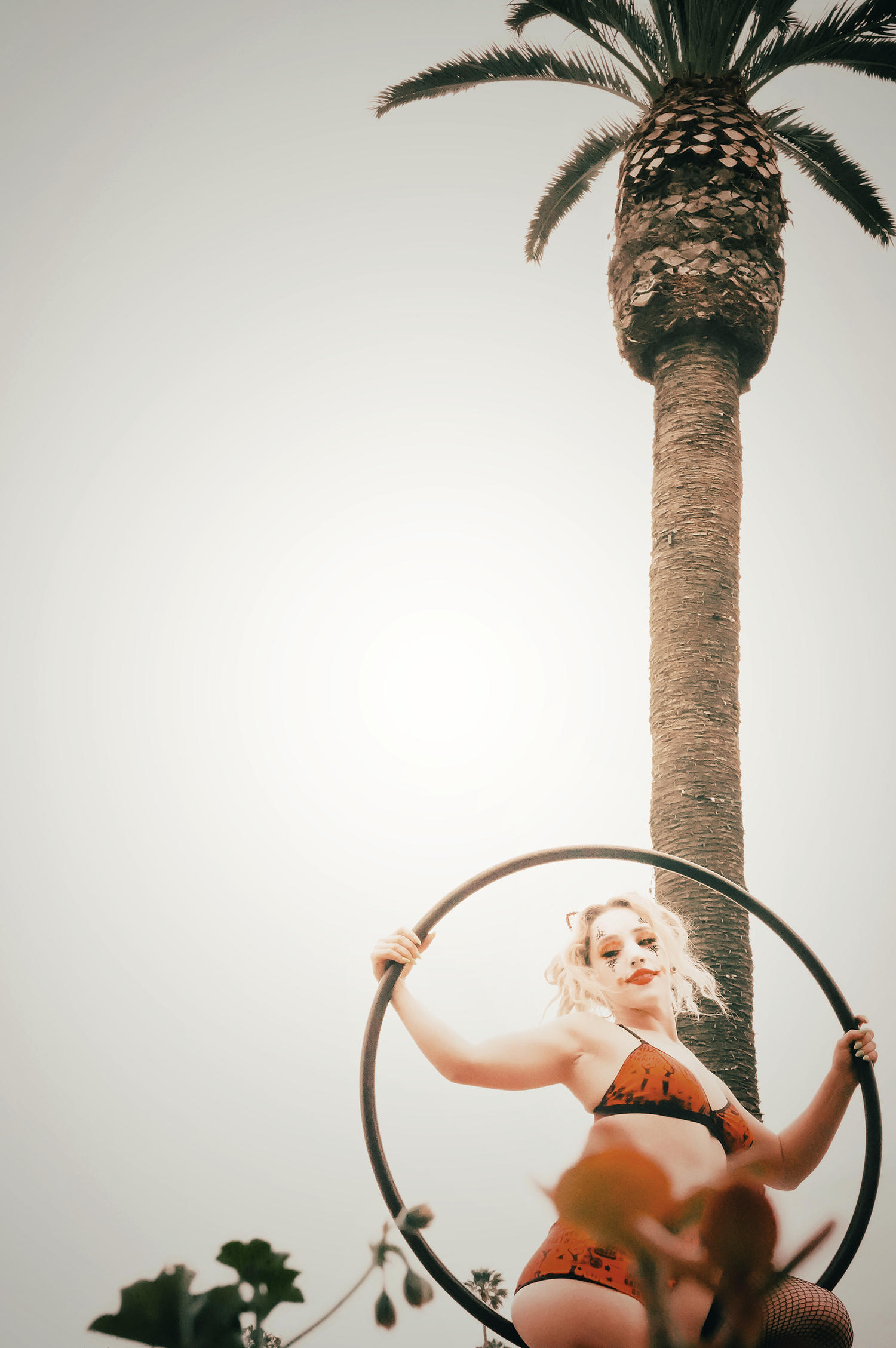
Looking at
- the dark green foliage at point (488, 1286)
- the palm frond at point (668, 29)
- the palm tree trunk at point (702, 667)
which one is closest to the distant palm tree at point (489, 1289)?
the dark green foliage at point (488, 1286)

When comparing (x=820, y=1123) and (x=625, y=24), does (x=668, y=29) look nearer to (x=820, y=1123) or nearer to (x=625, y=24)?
(x=625, y=24)

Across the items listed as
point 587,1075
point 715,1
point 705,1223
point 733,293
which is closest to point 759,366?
point 733,293

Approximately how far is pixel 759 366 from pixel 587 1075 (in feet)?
12.2

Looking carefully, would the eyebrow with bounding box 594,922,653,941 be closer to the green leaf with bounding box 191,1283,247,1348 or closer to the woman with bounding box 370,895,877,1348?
the woman with bounding box 370,895,877,1348

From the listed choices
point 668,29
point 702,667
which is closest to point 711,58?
point 668,29

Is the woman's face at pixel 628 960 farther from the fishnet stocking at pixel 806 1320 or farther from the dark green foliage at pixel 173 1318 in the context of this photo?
the dark green foliage at pixel 173 1318

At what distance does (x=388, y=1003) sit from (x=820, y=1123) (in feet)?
3.97

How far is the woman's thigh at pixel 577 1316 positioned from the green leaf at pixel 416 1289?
205 millimetres

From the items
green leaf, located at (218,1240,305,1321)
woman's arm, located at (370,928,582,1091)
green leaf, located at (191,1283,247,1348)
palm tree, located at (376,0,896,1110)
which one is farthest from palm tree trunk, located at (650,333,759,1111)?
green leaf, located at (191,1283,247,1348)

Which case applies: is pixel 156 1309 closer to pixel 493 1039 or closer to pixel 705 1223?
pixel 705 1223

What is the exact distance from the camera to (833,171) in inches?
251

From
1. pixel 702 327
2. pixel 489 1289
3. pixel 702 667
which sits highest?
pixel 702 327

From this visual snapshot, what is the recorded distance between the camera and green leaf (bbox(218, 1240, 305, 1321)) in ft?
4.10

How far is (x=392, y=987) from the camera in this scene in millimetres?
2332
